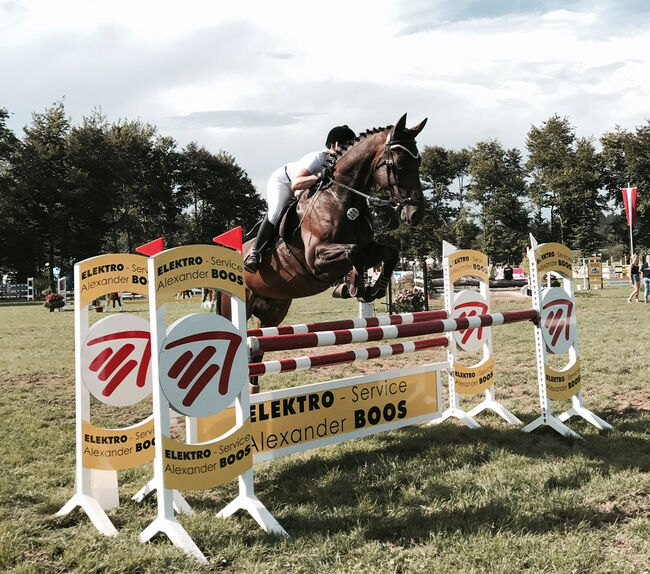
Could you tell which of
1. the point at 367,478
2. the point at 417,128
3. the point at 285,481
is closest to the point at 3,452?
the point at 285,481

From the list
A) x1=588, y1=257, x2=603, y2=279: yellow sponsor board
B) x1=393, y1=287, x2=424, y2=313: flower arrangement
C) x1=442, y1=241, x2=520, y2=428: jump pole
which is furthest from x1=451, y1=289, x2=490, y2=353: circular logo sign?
x1=588, y1=257, x2=603, y2=279: yellow sponsor board

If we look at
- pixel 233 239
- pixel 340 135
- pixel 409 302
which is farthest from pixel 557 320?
pixel 409 302

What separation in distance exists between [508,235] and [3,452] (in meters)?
43.5

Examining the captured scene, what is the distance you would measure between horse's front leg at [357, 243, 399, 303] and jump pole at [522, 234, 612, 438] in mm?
1298

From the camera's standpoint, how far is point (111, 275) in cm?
327

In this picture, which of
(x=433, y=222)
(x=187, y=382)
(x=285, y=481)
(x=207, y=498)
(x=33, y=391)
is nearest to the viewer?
(x=187, y=382)

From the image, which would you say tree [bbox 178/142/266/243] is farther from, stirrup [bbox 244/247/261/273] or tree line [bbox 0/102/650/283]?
stirrup [bbox 244/247/261/273]

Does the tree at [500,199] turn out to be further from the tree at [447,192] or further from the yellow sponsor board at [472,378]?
the yellow sponsor board at [472,378]

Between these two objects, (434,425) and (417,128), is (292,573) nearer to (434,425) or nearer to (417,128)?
(434,425)

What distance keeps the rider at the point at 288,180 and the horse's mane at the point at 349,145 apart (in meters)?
0.04

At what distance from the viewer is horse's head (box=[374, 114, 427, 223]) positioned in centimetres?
390

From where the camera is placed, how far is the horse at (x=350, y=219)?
397 cm

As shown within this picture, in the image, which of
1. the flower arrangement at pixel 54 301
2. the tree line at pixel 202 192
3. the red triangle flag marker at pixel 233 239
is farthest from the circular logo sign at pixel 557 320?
the tree line at pixel 202 192

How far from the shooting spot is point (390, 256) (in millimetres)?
4086
